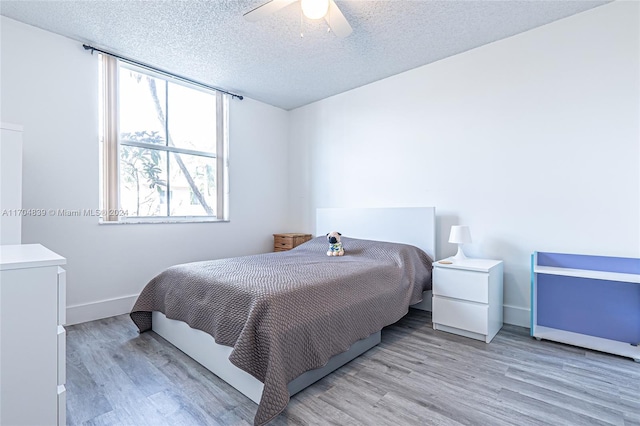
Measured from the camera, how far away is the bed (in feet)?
4.92

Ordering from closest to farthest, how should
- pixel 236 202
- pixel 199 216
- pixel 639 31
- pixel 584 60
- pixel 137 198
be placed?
pixel 639 31 < pixel 584 60 < pixel 137 198 < pixel 199 216 < pixel 236 202

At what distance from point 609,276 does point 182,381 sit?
2930mm

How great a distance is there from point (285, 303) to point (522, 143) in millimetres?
2534

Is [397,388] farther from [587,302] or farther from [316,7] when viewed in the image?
[316,7]

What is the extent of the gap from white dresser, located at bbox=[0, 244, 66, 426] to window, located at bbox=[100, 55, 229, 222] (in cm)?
→ 217

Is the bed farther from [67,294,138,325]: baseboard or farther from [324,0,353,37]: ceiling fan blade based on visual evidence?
[324,0,353,37]: ceiling fan blade

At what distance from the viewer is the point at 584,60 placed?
2410 mm

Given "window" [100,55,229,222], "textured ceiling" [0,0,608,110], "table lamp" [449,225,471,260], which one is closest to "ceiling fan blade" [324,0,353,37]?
"textured ceiling" [0,0,608,110]

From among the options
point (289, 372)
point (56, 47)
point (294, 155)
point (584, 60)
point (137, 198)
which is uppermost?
point (56, 47)

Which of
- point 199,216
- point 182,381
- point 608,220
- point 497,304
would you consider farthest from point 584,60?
point 199,216

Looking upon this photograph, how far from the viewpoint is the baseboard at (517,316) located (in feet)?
8.69

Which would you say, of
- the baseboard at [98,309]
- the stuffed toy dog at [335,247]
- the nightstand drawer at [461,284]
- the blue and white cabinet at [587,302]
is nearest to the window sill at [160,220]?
the baseboard at [98,309]

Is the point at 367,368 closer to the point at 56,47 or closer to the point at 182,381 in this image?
the point at 182,381

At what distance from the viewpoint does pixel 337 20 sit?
2.13 metres
